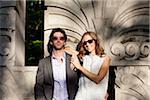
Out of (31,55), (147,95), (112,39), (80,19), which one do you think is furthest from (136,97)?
(31,55)

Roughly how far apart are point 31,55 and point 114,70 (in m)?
4.93

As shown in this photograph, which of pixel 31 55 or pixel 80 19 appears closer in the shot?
pixel 80 19

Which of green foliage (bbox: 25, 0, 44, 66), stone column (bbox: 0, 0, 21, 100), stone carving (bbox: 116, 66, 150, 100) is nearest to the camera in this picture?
stone carving (bbox: 116, 66, 150, 100)

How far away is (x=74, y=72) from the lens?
5625 mm

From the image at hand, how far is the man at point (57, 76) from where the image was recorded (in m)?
Answer: 5.53

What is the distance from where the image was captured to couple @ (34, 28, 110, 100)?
5.38 metres

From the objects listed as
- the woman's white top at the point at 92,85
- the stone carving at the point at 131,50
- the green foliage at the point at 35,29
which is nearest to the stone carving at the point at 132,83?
the stone carving at the point at 131,50

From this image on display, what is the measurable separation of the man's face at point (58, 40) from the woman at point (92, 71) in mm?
257

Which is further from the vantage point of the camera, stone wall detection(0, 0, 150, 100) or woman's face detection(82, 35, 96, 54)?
stone wall detection(0, 0, 150, 100)

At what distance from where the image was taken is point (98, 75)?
17.5ft

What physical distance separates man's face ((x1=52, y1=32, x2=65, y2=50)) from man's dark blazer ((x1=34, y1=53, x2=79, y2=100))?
0.19 meters

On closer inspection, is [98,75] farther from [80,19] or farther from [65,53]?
[80,19]

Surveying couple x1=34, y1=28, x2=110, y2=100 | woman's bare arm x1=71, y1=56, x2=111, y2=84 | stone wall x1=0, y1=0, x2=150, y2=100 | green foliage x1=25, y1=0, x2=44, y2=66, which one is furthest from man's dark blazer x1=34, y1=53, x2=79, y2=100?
green foliage x1=25, y1=0, x2=44, y2=66

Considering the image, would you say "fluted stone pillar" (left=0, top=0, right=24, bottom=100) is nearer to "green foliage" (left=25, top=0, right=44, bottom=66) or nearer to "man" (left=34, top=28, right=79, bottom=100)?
"man" (left=34, top=28, right=79, bottom=100)
